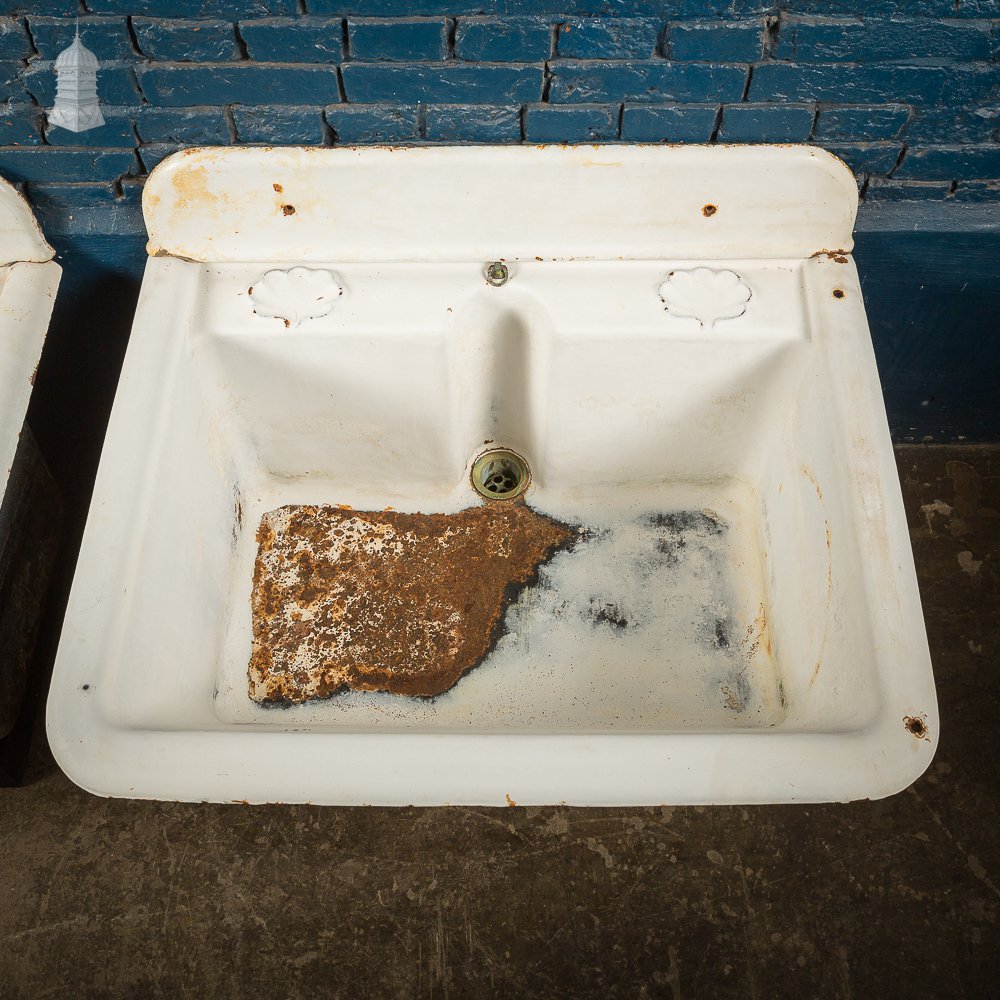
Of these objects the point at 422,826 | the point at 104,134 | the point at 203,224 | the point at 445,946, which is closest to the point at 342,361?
the point at 203,224

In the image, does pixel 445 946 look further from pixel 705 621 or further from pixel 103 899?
pixel 705 621

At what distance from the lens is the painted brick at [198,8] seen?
92cm

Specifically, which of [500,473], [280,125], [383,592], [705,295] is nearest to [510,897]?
[383,592]

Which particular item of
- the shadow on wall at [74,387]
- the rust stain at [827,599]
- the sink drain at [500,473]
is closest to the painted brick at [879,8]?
the rust stain at [827,599]

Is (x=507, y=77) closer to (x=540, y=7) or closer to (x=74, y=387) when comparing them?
(x=540, y=7)

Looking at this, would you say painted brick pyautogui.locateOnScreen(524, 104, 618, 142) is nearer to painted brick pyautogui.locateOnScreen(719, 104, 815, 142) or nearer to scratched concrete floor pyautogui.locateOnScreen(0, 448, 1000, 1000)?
painted brick pyautogui.locateOnScreen(719, 104, 815, 142)

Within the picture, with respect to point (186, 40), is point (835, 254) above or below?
below

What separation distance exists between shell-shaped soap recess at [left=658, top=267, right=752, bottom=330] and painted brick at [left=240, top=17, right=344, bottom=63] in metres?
0.48

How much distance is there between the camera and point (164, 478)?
951 mm

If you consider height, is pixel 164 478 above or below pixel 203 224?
below

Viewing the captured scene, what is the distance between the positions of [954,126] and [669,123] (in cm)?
35

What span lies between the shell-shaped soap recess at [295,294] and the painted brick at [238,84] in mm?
200

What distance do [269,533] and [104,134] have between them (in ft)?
1.77

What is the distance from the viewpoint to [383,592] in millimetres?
1132
